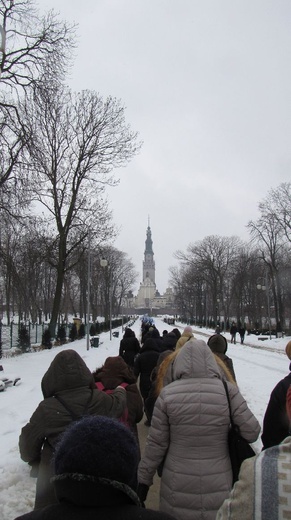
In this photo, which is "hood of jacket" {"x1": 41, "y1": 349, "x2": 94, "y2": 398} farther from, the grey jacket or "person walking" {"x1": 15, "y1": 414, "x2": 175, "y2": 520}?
the grey jacket

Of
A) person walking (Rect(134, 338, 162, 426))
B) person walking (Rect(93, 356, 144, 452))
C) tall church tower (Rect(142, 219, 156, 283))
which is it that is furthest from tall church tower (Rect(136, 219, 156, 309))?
person walking (Rect(93, 356, 144, 452))

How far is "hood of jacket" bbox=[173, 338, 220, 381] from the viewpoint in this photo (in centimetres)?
323

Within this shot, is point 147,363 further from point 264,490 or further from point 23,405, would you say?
point 264,490

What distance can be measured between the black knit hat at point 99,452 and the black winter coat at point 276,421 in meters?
2.28

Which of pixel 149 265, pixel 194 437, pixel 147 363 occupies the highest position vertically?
pixel 149 265

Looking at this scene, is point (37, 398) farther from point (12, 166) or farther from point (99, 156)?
point (99, 156)

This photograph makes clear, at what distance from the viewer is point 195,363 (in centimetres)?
323

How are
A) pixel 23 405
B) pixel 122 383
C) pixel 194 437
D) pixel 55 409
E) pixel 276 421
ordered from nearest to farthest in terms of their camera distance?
1. pixel 194 437
2. pixel 55 409
3. pixel 276 421
4. pixel 122 383
5. pixel 23 405

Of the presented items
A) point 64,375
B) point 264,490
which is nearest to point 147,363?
point 64,375

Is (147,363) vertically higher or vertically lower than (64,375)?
lower

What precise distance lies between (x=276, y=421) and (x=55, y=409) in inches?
72.5

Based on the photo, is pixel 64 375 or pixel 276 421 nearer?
pixel 64 375

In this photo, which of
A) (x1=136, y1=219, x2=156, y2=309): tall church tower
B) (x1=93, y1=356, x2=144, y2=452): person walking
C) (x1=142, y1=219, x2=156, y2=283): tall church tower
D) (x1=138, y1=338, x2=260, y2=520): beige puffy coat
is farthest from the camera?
(x1=142, y1=219, x2=156, y2=283): tall church tower

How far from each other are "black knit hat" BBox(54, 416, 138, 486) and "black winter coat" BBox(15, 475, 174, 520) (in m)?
0.04
